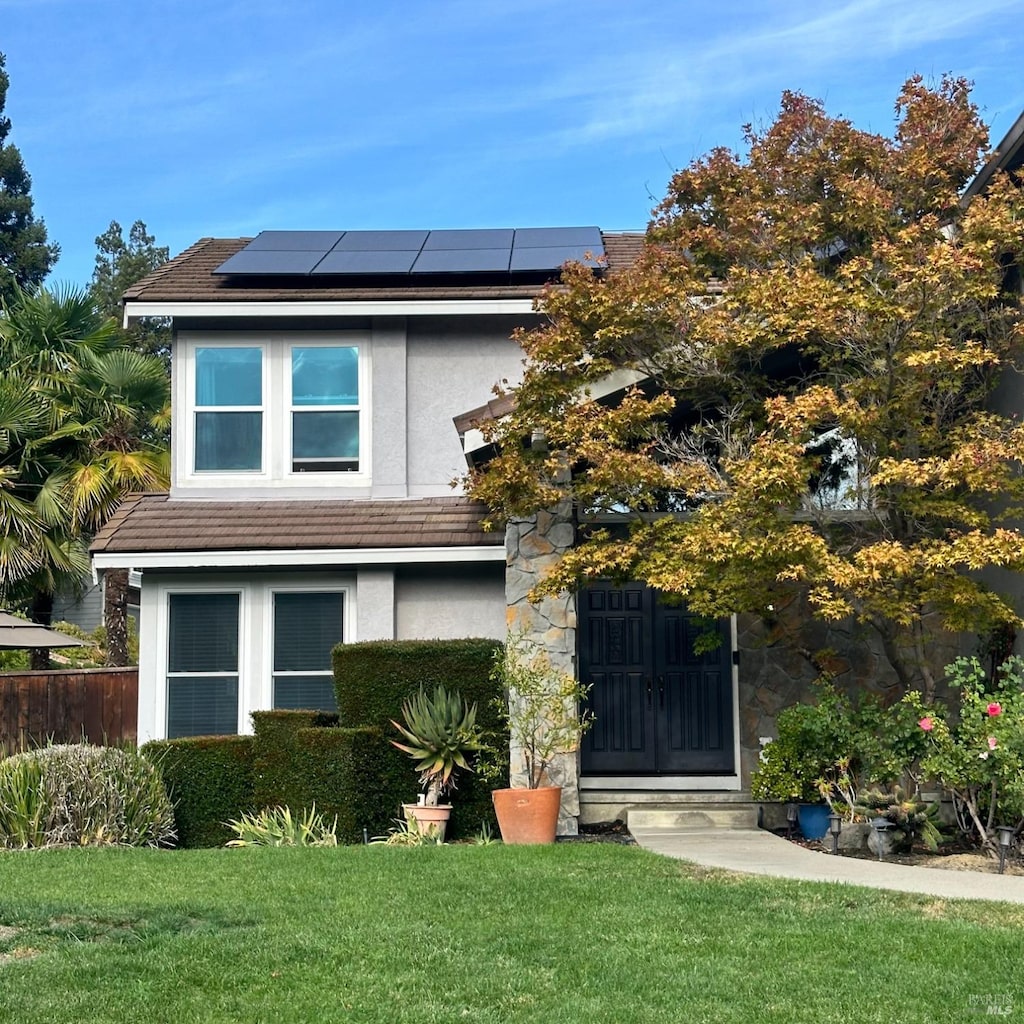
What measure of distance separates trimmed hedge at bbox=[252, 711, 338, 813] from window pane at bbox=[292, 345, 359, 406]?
4.09 m

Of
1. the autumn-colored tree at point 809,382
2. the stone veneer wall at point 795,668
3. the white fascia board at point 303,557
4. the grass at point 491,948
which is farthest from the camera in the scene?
the white fascia board at point 303,557

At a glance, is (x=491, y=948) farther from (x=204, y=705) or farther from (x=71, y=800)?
(x=204, y=705)

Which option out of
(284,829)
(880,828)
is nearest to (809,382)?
(880,828)

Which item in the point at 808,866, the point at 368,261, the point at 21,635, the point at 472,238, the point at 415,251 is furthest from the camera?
the point at 472,238

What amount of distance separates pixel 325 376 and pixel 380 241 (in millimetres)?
2965

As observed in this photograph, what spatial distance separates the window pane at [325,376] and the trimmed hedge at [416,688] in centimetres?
366

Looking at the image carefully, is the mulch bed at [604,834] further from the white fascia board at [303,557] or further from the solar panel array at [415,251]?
the solar panel array at [415,251]

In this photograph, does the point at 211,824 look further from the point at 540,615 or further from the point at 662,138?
the point at 662,138

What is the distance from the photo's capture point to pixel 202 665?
47.9 ft

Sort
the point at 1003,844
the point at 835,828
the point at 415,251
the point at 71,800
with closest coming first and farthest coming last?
the point at 1003,844, the point at 835,828, the point at 71,800, the point at 415,251

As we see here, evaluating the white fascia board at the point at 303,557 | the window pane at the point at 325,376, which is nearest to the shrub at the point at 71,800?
the white fascia board at the point at 303,557

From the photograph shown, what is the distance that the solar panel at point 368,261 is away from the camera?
50.6 feet

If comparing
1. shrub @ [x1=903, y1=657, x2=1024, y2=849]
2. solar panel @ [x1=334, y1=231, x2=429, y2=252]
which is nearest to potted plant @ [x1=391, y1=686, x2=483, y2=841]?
shrub @ [x1=903, y1=657, x2=1024, y2=849]

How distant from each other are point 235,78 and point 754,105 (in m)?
11.7
